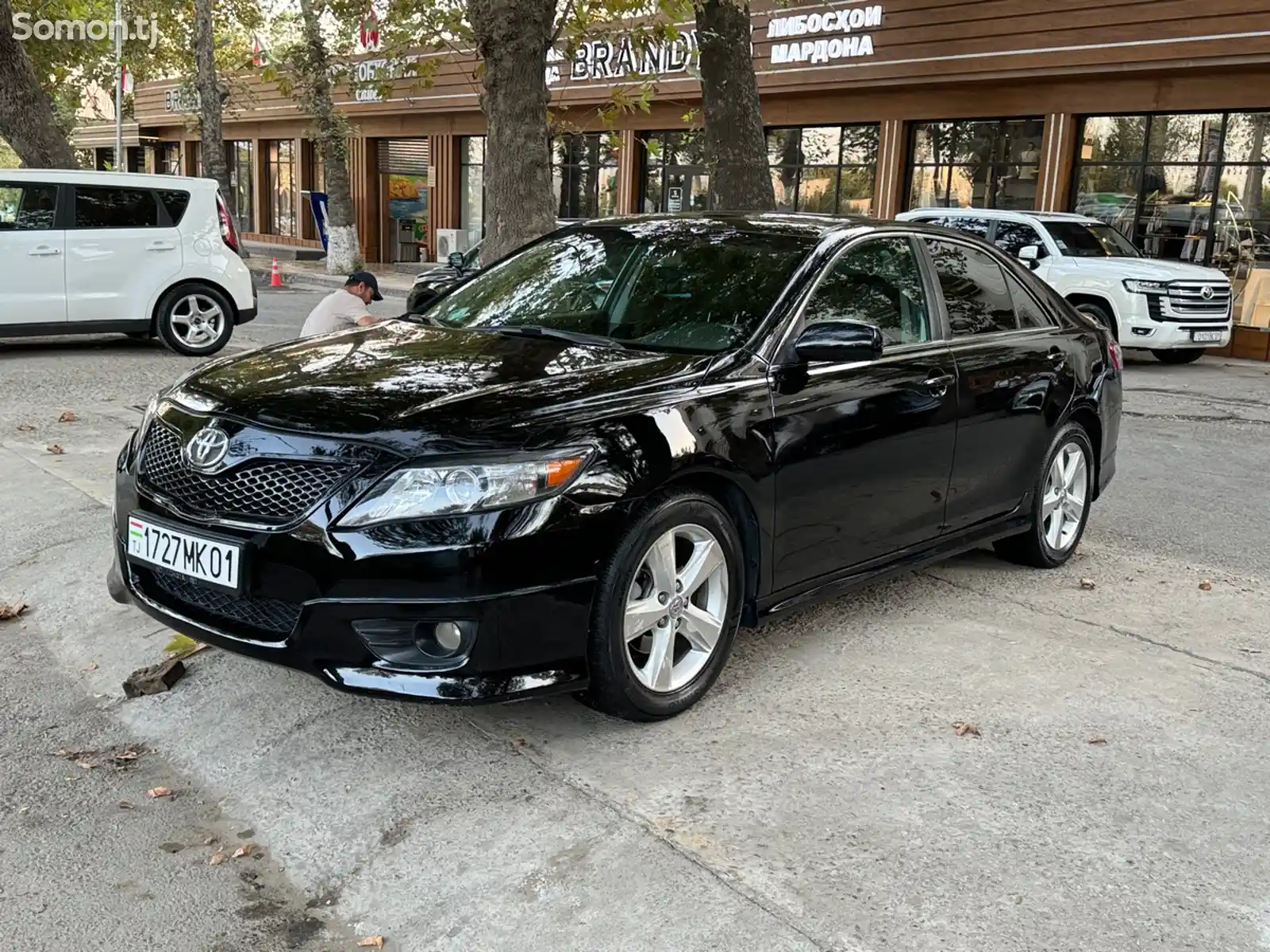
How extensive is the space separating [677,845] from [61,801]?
5.79 feet

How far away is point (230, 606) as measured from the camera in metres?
3.57

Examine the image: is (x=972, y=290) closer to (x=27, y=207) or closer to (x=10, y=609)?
(x=10, y=609)

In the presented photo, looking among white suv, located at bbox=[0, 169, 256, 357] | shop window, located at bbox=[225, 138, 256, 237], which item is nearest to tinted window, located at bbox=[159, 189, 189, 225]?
white suv, located at bbox=[0, 169, 256, 357]

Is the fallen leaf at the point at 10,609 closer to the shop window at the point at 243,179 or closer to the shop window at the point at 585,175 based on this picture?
the shop window at the point at 585,175

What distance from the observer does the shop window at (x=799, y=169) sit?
841 inches

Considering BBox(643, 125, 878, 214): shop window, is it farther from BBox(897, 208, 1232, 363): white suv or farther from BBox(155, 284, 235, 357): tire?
BBox(155, 284, 235, 357): tire

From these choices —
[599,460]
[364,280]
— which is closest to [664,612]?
[599,460]

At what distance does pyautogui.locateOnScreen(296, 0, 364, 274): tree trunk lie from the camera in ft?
75.1

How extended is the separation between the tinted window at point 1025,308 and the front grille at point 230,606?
141 inches

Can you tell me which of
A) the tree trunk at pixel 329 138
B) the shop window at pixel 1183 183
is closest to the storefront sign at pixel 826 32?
the shop window at pixel 1183 183

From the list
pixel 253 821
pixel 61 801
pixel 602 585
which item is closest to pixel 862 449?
pixel 602 585

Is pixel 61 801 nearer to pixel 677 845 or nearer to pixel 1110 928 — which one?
pixel 677 845

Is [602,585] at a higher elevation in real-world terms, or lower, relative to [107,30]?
lower

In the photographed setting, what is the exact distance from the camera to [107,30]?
27953mm
